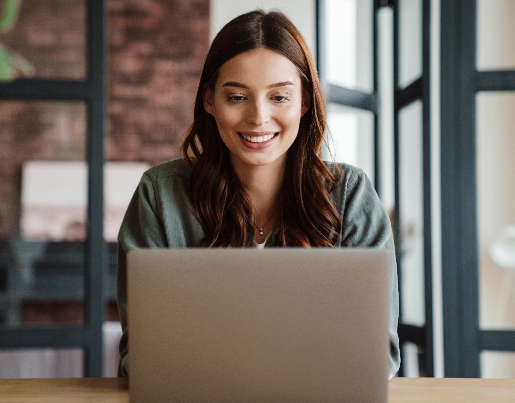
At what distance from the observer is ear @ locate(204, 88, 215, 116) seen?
1.43 meters

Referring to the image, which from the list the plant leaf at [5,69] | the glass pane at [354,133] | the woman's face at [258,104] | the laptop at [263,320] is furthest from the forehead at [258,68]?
the plant leaf at [5,69]

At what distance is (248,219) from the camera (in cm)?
143

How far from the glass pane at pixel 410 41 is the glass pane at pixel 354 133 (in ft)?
0.84

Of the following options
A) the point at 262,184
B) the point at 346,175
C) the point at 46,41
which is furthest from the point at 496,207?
the point at 46,41

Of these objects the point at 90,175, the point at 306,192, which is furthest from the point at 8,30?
the point at 306,192

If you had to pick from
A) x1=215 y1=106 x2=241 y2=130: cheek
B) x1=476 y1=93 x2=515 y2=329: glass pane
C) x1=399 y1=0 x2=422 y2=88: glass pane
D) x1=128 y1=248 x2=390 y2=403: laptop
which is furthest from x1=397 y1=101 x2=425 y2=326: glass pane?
x1=128 y1=248 x2=390 y2=403: laptop

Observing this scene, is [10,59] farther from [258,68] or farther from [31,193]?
[258,68]

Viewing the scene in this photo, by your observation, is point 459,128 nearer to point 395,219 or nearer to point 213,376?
point 395,219

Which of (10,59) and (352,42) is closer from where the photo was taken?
(10,59)

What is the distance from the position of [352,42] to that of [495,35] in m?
0.65

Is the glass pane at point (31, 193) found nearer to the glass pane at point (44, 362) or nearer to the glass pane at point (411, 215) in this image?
the glass pane at point (44, 362)

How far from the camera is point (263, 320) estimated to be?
72 centimetres

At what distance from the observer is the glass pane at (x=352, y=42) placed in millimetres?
2672

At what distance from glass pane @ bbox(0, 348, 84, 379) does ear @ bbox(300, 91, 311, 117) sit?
1703 millimetres
